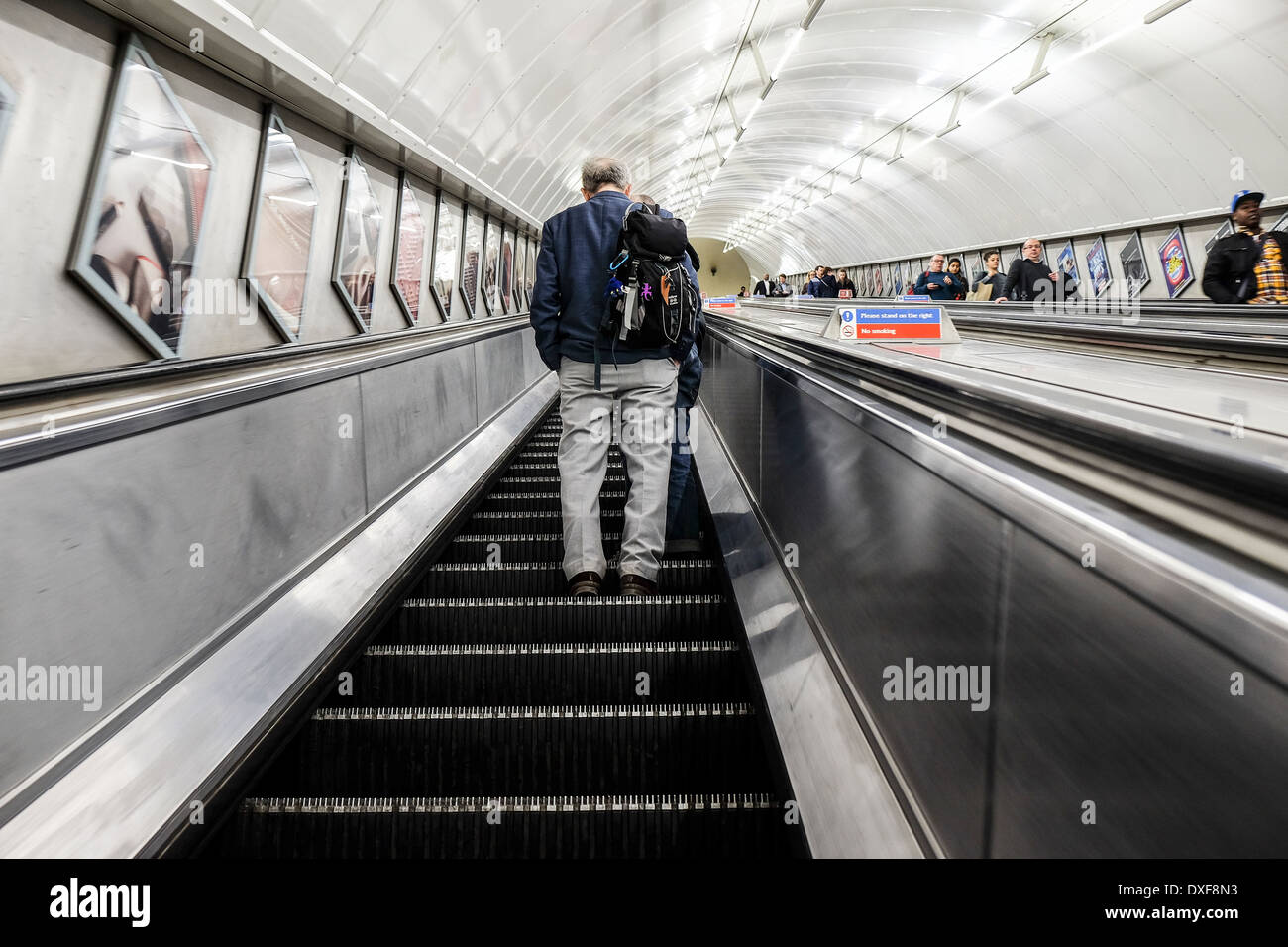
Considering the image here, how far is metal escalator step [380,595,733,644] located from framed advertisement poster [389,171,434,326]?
22.0 ft

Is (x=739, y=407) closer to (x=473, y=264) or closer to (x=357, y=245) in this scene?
(x=357, y=245)

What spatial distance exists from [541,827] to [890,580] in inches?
45.0

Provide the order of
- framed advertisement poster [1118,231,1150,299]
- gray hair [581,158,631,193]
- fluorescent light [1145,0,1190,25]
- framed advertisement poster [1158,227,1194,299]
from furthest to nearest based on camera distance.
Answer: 1. framed advertisement poster [1118,231,1150,299]
2. framed advertisement poster [1158,227,1194,299]
3. fluorescent light [1145,0,1190,25]
4. gray hair [581,158,631,193]

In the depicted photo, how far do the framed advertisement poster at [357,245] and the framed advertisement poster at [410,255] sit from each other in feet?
2.07

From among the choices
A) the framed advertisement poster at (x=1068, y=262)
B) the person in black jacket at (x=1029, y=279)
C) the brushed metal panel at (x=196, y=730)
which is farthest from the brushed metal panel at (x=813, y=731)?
the framed advertisement poster at (x=1068, y=262)

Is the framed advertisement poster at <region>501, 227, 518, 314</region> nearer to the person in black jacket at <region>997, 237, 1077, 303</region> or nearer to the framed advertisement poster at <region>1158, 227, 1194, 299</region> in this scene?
the person in black jacket at <region>997, 237, 1077, 303</region>

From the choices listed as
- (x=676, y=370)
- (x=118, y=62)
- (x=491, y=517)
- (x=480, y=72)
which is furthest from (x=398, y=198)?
(x=676, y=370)

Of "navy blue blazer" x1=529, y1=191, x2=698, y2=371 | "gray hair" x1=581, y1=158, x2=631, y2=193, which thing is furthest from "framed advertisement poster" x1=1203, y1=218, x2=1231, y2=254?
"navy blue blazer" x1=529, y1=191, x2=698, y2=371

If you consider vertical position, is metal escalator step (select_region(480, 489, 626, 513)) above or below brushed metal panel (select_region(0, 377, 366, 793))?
below

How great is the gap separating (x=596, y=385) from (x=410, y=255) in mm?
7131

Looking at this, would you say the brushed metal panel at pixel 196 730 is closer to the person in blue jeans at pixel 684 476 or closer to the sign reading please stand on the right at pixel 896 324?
the person in blue jeans at pixel 684 476

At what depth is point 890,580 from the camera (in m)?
2.11

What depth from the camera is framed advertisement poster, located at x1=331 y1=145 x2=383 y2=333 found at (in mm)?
7637

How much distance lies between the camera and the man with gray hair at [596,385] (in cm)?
367
